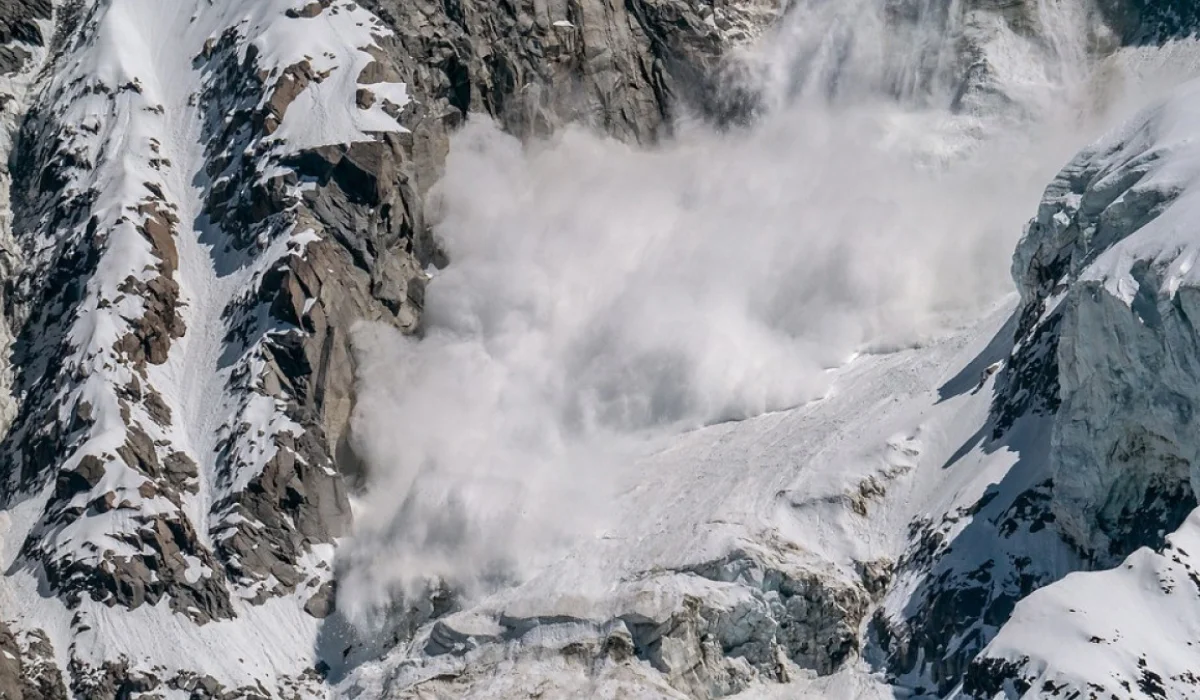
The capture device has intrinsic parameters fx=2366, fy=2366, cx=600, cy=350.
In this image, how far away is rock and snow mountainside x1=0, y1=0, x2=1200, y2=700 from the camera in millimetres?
138000

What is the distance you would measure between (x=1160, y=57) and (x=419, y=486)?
233 ft

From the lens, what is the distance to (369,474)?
173 meters

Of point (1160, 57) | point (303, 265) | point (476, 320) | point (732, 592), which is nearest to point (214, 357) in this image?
point (303, 265)

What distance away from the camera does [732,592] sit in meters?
149

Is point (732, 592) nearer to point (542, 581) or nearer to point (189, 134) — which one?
point (542, 581)

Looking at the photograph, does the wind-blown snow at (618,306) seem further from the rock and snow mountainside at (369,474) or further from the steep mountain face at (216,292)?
the steep mountain face at (216,292)

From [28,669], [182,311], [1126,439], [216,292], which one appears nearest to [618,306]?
[216,292]

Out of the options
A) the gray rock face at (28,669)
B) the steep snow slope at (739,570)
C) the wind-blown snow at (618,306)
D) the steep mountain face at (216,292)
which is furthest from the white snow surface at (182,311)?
the steep snow slope at (739,570)

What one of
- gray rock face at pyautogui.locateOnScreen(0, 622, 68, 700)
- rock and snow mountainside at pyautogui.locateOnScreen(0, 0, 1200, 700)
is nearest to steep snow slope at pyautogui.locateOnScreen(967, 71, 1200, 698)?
rock and snow mountainside at pyautogui.locateOnScreen(0, 0, 1200, 700)

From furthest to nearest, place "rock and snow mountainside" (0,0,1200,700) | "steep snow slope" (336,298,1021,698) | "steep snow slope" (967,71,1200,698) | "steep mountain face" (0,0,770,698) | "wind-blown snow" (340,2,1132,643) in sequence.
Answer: "wind-blown snow" (340,2,1132,643)
"steep mountain face" (0,0,770,698)
"steep snow slope" (336,298,1021,698)
"rock and snow mountainside" (0,0,1200,700)
"steep snow slope" (967,71,1200,698)

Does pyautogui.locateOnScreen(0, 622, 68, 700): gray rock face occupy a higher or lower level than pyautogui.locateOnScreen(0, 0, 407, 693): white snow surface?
lower

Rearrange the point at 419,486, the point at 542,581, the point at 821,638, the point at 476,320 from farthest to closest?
the point at 476,320 → the point at 419,486 → the point at 542,581 → the point at 821,638

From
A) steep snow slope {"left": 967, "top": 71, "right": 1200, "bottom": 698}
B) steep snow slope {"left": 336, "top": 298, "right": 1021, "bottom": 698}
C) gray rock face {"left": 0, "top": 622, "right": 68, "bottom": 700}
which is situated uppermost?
steep snow slope {"left": 967, "top": 71, "right": 1200, "bottom": 698}

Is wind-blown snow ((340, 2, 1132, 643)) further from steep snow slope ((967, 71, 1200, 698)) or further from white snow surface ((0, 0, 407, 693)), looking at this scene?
steep snow slope ((967, 71, 1200, 698))
